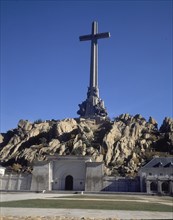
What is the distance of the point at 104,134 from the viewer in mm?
89500

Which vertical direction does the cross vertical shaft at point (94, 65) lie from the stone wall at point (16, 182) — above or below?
above

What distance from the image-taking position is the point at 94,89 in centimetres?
10519

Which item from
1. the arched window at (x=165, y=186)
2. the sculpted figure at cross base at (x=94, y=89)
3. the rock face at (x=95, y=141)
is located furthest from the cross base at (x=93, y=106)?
the arched window at (x=165, y=186)

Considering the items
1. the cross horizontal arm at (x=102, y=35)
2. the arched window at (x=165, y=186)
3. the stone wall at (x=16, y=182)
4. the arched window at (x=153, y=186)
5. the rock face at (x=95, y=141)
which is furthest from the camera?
the cross horizontal arm at (x=102, y=35)

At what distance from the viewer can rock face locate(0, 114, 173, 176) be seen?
77.4 metres

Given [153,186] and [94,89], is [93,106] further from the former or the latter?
[153,186]

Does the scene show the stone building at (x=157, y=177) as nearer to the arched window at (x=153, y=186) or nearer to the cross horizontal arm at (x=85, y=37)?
the arched window at (x=153, y=186)

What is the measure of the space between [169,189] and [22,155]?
42.7 meters

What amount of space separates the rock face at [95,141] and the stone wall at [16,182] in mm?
14193

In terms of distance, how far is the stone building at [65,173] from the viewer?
5641 centimetres

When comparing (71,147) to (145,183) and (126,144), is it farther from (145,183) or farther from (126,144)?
(145,183)

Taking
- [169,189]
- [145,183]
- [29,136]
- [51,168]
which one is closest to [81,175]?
[51,168]

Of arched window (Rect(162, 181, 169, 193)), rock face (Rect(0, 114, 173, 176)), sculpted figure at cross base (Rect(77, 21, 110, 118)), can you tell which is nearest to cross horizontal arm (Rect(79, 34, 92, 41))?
sculpted figure at cross base (Rect(77, 21, 110, 118))

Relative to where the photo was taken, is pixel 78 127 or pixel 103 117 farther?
pixel 103 117
